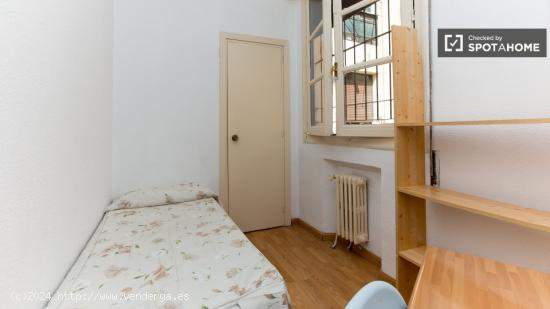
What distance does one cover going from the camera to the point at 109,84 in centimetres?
234

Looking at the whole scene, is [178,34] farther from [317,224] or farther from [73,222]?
[317,224]

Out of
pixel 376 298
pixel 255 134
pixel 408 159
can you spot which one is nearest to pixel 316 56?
pixel 255 134

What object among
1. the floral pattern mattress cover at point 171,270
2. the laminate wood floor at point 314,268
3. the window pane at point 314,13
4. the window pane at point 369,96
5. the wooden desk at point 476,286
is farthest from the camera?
the window pane at point 314,13

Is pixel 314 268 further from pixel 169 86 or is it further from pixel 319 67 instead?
pixel 169 86

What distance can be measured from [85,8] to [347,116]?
6.66 feet

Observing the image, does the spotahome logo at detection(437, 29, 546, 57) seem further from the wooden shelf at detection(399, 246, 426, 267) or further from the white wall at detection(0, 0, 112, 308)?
the white wall at detection(0, 0, 112, 308)

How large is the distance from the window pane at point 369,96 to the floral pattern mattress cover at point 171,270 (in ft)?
4.60

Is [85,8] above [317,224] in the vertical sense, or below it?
above

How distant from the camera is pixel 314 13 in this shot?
9.80ft

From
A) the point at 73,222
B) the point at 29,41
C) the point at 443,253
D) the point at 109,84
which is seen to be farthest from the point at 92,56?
the point at 443,253

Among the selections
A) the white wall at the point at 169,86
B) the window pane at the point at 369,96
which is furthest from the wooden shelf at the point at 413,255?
the white wall at the point at 169,86

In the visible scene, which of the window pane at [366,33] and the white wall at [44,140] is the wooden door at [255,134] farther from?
the white wall at [44,140]

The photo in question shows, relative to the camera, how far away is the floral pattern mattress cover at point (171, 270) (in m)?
0.98

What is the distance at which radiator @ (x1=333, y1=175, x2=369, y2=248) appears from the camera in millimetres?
2316
